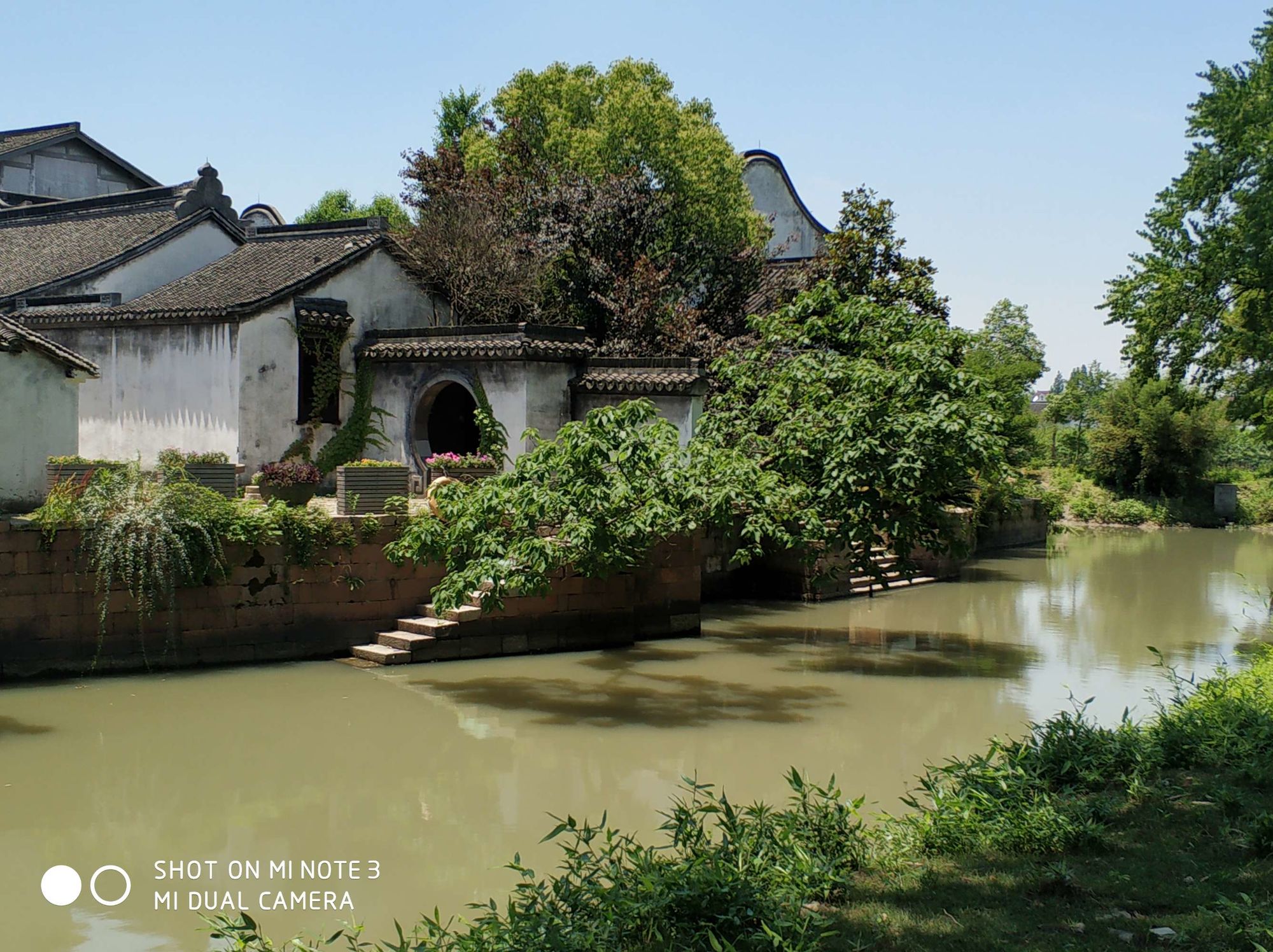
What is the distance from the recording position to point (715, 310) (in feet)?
76.1

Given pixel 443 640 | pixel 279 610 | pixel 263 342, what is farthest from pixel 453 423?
pixel 279 610

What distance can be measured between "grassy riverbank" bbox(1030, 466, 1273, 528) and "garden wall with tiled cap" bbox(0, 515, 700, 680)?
1026 inches

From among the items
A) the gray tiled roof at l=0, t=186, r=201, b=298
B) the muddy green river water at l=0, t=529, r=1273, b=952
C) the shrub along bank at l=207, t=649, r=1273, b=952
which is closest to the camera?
the shrub along bank at l=207, t=649, r=1273, b=952

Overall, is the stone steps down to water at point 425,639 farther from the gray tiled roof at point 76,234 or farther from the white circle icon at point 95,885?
the gray tiled roof at point 76,234

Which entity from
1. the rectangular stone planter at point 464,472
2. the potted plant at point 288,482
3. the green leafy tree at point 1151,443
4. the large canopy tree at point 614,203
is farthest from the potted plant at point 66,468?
the green leafy tree at point 1151,443

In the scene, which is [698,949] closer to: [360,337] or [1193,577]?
[360,337]

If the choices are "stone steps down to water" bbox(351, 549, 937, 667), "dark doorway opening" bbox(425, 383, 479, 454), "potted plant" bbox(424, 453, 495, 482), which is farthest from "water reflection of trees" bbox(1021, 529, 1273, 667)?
"dark doorway opening" bbox(425, 383, 479, 454)

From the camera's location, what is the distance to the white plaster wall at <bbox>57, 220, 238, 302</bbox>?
20.1m

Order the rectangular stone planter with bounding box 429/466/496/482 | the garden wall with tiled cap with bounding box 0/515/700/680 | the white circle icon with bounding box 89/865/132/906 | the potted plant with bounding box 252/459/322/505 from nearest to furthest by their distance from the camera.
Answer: the white circle icon with bounding box 89/865/132/906 < the garden wall with tiled cap with bounding box 0/515/700/680 < the rectangular stone planter with bounding box 429/466/496/482 < the potted plant with bounding box 252/459/322/505

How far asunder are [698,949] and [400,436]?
1593 centimetres

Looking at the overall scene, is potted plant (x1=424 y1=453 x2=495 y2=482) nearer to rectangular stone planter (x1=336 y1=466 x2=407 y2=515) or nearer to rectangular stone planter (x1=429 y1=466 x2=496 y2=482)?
rectangular stone planter (x1=429 y1=466 x2=496 y2=482)

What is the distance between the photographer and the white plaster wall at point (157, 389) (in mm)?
18391

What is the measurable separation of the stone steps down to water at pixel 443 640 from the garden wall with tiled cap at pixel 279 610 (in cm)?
3

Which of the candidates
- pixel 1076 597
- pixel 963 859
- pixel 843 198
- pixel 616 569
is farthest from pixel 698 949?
pixel 843 198
